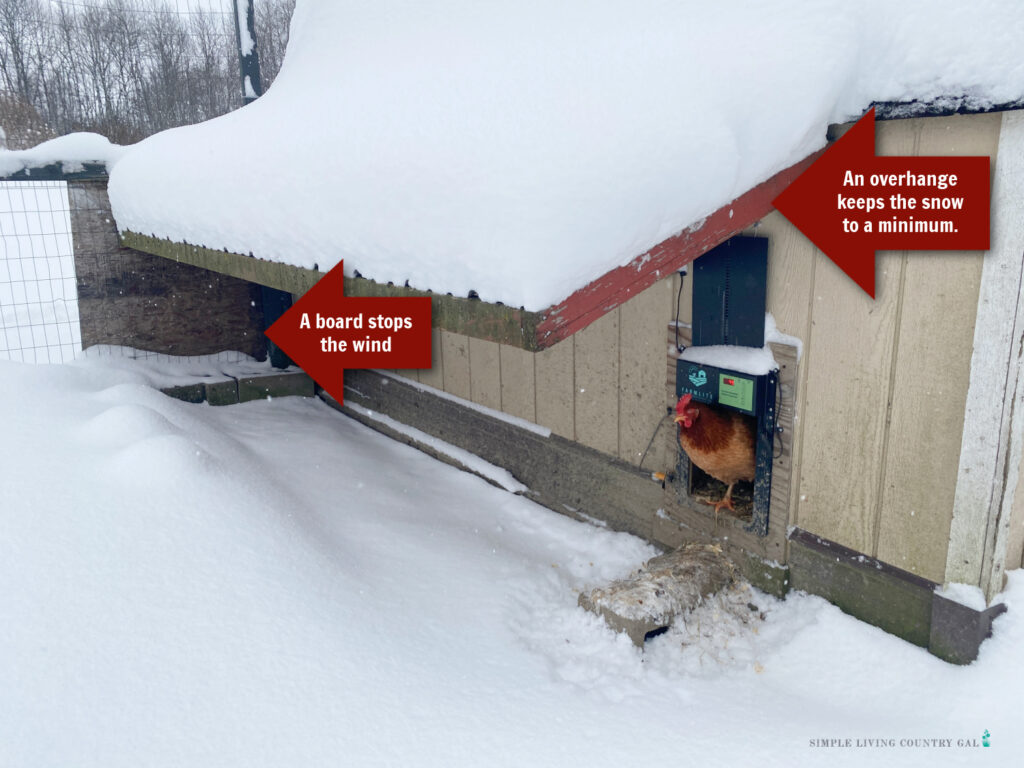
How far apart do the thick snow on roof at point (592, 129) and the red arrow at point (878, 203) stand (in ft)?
0.50

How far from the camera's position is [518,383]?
5.22 meters

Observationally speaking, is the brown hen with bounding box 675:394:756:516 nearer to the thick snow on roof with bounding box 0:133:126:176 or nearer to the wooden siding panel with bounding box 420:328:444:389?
the wooden siding panel with bounding box 420:328:444:389

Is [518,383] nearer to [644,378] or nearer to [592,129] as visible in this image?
[644,378]

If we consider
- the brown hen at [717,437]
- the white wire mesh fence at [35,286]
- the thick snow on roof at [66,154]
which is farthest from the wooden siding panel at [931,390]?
the white wire mesh fence at [35,286]

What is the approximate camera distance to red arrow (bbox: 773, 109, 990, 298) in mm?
2729

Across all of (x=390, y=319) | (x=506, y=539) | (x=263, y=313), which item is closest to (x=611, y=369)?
Result: (x=506, y=539)

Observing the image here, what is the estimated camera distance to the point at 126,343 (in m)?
6.98

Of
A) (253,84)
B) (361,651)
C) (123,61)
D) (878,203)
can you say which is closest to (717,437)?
(878,203)

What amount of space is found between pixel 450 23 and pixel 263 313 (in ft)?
12.2

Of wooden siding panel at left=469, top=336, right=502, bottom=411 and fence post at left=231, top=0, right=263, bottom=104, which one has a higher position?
fence post at left=231, top=0, right=263, bottom=104

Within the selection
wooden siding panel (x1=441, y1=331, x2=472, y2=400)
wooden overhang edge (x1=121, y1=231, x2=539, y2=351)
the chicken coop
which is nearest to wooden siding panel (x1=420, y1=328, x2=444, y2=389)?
wooden siding panel (x1=441, y1=331, x2=472, y2=400)

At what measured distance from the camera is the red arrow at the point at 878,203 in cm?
273

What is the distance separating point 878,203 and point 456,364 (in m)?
3.43

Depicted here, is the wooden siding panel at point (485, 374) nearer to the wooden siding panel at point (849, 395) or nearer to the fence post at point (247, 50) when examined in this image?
the wooden siding panel at point (849, 395)
